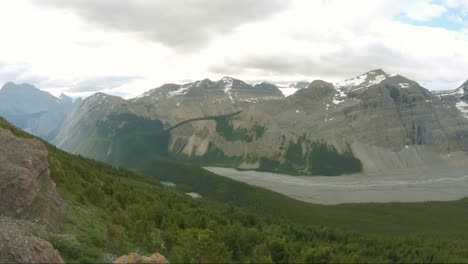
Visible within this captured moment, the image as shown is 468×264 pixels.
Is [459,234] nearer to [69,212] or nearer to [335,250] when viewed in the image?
[335,250]

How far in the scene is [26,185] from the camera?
3988 centimetres

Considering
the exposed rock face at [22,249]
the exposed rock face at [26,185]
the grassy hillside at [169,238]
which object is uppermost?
the exposed rock face at [26,185]

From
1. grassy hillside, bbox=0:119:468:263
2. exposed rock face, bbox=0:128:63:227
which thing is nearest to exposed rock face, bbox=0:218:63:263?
grassy hillside, bbox=0:119:468:263

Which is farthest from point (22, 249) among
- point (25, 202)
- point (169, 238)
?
point (169, 238)

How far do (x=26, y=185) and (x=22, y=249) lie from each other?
37.9ft

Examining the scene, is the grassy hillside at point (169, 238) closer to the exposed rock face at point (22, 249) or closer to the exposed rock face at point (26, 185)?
the exposed rock face at point (26, 185)

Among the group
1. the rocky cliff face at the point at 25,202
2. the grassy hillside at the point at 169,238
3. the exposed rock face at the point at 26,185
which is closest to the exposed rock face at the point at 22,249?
the rocky cliff face at the point at 25,202

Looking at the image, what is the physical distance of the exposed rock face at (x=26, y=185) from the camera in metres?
38.1

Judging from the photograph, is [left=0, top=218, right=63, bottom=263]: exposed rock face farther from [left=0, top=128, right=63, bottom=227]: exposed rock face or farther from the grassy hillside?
[left=0, top=128, right=63, bottom=227]: exposed rock face

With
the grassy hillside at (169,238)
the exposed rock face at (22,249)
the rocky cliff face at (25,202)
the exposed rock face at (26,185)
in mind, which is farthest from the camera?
the grassy hillside at (169,238)

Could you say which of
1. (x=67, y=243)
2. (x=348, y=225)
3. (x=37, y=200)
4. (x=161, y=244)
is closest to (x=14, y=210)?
(x=37, y=200)

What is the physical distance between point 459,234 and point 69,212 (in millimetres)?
166831

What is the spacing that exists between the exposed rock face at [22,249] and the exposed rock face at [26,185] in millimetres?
5789

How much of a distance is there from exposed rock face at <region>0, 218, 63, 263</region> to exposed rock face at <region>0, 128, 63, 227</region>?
5789 mm
